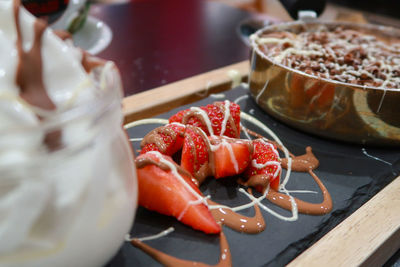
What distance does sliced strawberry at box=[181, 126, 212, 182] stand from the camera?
2.31 feet

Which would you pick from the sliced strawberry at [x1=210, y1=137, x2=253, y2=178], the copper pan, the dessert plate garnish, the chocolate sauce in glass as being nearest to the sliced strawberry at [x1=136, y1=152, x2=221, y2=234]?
the dessert plate garnish

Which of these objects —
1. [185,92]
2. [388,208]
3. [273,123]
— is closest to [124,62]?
[185,92]

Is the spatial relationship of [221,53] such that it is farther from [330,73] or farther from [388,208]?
[388,208]

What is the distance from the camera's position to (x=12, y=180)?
0.36 m

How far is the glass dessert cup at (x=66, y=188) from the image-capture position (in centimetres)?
36

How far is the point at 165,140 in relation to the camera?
733mm

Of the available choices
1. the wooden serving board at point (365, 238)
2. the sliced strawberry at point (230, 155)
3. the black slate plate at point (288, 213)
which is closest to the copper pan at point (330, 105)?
the black slate plate at point (288, 213)

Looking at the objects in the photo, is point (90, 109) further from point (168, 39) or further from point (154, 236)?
point (168, 39)

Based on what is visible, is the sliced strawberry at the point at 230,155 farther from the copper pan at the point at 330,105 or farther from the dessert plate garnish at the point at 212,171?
the copper pan at the point at 330,105

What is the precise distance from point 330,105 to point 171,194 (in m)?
0.48

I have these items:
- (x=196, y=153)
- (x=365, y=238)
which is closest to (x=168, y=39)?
(x=196, y=153)

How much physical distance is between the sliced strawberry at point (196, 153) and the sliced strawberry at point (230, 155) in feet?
0.07

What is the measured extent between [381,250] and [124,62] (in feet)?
3.27

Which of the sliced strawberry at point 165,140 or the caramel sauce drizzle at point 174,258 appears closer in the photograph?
the caramel sauce drizzle at point 174,258
